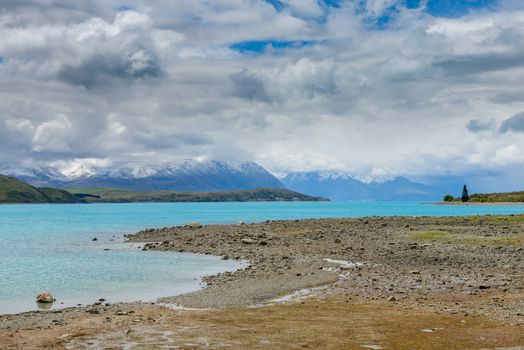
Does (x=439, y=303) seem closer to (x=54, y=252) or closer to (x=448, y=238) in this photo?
(x=448, y=238)

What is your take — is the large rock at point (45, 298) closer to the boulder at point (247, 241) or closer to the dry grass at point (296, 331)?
the dry grass at point (296, 331)

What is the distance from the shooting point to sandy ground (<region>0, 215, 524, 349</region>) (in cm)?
2048

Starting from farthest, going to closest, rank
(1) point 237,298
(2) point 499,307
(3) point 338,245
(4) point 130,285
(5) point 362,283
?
(3) point 338,245 → (4) point 130,285 → (5) point 362,283 → (1) point 237,298 → (2) point 499,307

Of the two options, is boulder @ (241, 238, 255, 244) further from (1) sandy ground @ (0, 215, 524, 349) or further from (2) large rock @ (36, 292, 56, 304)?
(2) large rock @ (36, 292, 56, 304)

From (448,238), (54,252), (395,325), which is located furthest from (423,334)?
(54,252)

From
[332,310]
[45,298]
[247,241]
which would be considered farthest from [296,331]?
[247,241]

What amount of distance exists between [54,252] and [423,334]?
52347 mm

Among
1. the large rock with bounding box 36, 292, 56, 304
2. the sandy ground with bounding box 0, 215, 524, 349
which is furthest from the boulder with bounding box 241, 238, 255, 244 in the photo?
the large rock with bounding box 36, 292, 56, 304

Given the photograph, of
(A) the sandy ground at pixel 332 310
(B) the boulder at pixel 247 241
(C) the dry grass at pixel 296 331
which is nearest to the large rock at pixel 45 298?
(A) the sandy ground at pixel 332 310

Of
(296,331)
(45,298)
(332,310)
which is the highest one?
(296,331)

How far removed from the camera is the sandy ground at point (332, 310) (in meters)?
20.5

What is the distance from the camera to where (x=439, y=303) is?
27.7 meters

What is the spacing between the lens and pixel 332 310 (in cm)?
2661

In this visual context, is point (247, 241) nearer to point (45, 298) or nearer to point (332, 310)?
point (45, 298)
